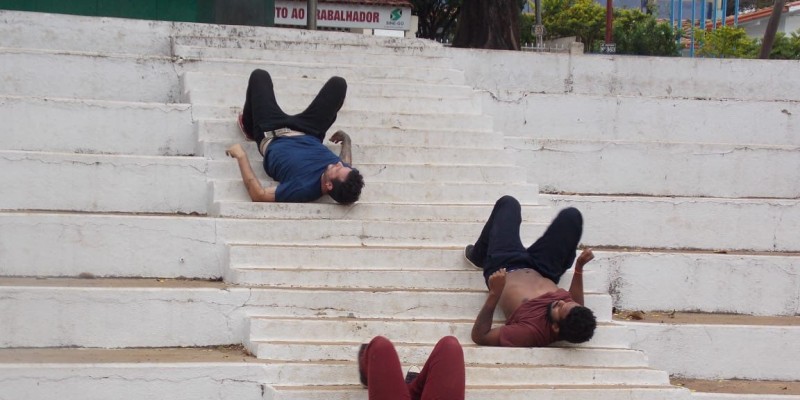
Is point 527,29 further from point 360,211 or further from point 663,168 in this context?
point 360,211

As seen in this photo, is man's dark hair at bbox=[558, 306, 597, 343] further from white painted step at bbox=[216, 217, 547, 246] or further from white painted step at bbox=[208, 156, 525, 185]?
white painted step at bbox=[208, 156, 525, 185]

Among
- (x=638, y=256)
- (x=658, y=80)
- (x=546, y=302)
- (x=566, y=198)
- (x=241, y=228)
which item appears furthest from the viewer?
(x=658, y=80)

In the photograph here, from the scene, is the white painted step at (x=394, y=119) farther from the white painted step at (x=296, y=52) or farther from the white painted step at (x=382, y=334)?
the white painted step at (x=382, y=334)

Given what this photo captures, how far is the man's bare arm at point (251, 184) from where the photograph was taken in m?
7.45

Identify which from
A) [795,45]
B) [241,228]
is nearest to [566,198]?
[241,228]

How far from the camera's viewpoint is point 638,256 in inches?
304

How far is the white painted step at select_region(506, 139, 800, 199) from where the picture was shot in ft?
29.2

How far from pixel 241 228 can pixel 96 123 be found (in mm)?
1592

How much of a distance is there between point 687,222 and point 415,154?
203cm

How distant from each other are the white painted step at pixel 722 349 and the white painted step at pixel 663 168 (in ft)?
6.33

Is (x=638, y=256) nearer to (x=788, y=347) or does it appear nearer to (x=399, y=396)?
(x=788, y=347)

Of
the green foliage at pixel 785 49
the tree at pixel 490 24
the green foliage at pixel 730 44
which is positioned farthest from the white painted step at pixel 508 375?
the green foliage at pixel 785 49

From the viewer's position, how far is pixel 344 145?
798cm

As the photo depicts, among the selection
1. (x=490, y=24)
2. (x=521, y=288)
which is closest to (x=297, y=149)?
(x=521, y=288)
